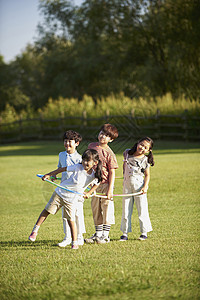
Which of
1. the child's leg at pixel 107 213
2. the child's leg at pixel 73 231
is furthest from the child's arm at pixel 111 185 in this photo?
the child's leg at pixel 73 231

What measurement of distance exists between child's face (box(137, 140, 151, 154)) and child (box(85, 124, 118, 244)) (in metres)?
0.33

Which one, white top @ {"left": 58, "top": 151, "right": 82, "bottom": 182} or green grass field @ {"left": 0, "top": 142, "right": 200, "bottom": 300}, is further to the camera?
white top @ {"left": 58, "top": 151, "right": 82, "bottom": 182}

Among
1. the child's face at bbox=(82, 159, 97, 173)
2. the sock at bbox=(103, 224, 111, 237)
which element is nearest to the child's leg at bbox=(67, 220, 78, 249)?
the sock at bbox=(103, 224, 111, 237)

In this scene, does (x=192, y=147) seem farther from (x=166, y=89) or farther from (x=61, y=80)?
(x=61, y=80)

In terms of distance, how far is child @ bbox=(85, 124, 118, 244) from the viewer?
5543 mm

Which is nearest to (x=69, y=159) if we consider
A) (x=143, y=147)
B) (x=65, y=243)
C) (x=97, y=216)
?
(x=97, y=216)

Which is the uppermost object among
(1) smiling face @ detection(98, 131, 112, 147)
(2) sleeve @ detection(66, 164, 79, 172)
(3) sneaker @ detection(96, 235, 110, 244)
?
(1) smiling face @ detection(98, 131, 112, 147)

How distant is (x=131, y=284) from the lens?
3902mm

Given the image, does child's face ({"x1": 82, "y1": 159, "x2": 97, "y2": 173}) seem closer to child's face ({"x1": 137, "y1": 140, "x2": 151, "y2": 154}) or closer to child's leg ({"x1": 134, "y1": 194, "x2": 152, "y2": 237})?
child's face ({"x1": 137, "y1": 140, "x2": 151, "y2": 154})

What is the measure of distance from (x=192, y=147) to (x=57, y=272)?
1801cm

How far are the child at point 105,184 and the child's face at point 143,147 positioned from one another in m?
0.33

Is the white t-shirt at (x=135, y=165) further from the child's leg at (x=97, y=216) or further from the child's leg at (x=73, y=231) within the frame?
the child's leg at (x=73, y=231)

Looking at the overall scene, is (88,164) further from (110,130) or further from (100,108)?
(100,108)

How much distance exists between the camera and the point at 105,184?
222 inches
